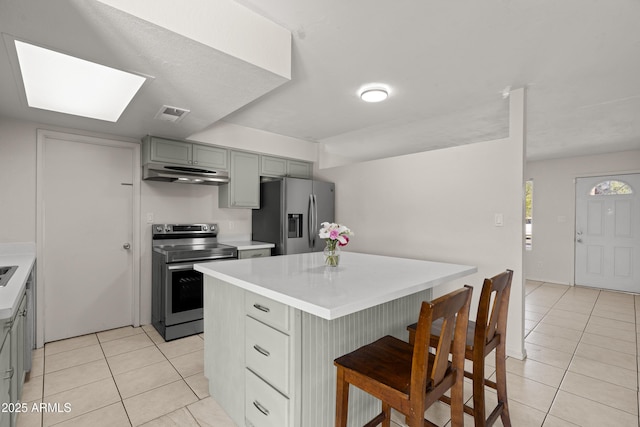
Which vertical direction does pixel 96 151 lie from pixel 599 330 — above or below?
above

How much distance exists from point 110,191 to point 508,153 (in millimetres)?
4148

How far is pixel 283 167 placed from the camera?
470cm

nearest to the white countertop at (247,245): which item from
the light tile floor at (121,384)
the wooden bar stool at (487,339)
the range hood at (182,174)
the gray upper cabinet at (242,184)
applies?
the gray upper cabinet at (242,184)

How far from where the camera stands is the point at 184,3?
1.61 m

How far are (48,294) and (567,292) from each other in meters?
7.34

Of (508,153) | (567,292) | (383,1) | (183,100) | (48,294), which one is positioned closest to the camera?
(383,1)

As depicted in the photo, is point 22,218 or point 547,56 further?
point 22,218

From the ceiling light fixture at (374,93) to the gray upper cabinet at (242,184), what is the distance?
1909 millimetres

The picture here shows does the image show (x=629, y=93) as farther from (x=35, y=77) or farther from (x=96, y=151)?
(x=96, y=151)

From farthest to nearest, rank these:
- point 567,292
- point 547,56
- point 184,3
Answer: point 567,292, point 547,56, point 184,3

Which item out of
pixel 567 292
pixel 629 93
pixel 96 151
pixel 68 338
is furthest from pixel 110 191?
Result: pixel 567 292

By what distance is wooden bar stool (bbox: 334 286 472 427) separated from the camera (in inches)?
45.6

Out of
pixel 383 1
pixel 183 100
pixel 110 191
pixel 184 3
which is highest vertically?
pixel 383 1

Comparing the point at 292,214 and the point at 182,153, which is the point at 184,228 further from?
the point at 292,214
